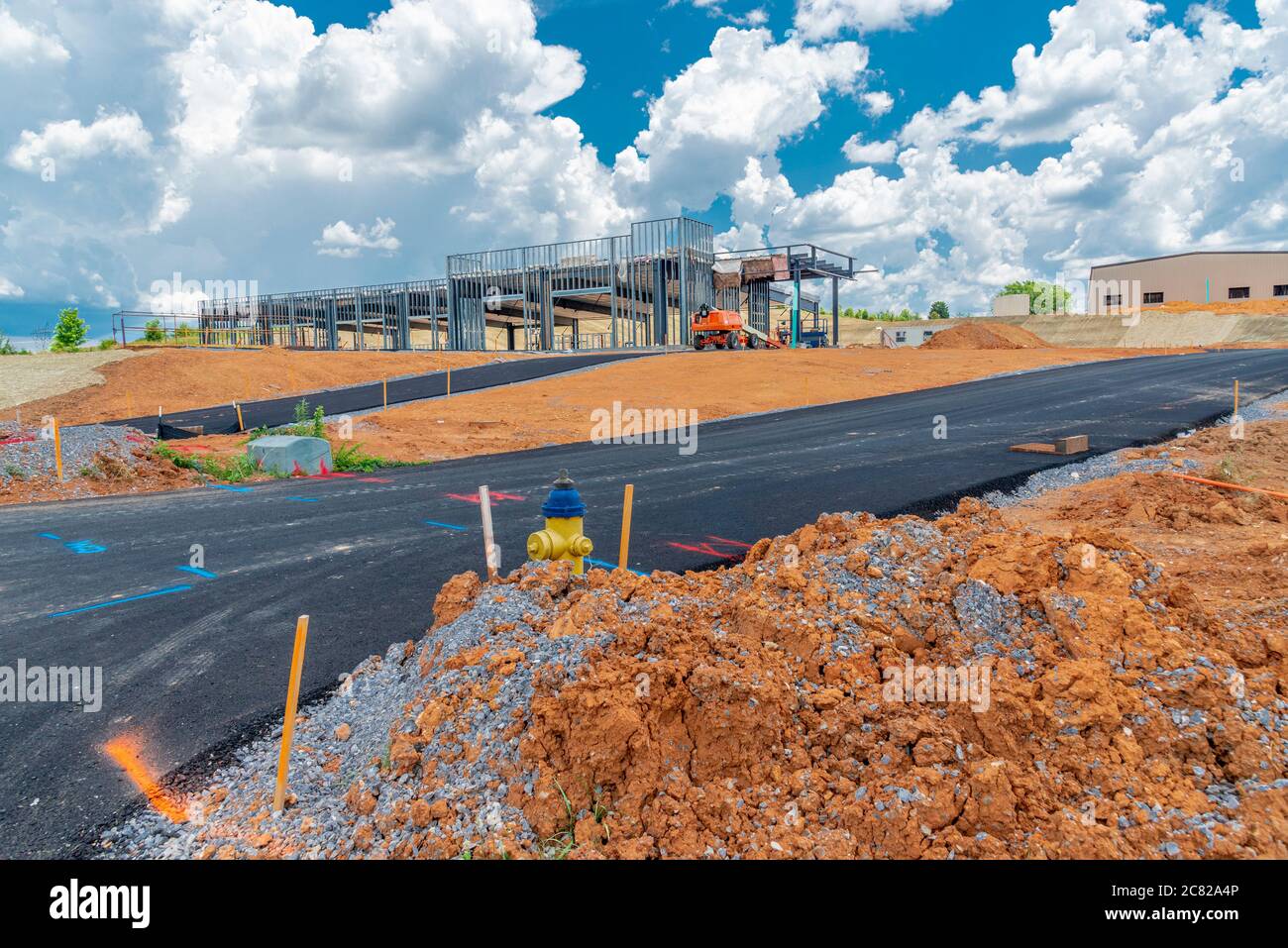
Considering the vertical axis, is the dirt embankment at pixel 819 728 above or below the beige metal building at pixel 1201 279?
below

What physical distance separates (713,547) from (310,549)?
187 inches

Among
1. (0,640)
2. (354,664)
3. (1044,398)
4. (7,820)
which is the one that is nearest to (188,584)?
(0,640)

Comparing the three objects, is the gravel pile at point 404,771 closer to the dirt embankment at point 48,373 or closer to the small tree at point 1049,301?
the dirt embankment at point 48,373

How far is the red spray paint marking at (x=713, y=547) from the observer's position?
8.02 meters

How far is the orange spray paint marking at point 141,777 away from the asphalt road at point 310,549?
0.07 meters

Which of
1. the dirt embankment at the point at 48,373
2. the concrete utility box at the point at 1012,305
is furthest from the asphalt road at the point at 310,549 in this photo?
the concrete utility box at the point at 1012,305

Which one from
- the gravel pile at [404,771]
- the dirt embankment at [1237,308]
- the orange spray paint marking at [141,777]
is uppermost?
the dirt embankment at [1237,308]

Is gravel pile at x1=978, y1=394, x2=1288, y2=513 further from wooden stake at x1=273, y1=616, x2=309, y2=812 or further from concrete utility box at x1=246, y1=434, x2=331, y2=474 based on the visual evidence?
concrete utility box at x1=246, y1=434, x2=331, y2=474

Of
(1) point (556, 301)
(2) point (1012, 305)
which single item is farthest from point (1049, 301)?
(1) point (556, 301)

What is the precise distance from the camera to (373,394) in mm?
29953

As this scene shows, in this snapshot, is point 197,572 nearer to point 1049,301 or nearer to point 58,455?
point 58,455

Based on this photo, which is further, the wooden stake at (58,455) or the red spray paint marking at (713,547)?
the wooden stake at (58,455)
